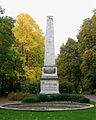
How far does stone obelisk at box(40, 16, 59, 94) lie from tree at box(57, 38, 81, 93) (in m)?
29.3

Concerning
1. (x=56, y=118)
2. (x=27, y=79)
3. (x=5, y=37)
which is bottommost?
(x=56, y=118)

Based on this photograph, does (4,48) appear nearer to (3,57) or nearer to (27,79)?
(3,57)

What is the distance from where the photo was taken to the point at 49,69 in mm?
35969

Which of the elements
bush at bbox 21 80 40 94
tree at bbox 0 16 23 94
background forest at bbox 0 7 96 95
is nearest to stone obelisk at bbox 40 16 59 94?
tree at bbox 0 16 23 94

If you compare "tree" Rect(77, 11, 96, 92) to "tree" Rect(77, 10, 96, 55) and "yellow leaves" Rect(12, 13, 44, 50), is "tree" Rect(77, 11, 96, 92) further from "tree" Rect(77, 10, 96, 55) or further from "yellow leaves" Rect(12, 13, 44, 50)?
"yellow leaves" Rect(12, 13, 44, 50)

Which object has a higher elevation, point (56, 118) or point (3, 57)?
point (3, 57)

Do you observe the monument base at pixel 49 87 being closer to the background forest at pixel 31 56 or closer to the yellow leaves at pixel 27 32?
the background forest at pixel 31 56

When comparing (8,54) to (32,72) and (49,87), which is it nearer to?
(49,87)

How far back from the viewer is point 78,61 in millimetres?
65500

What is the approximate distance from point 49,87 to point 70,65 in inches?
1227

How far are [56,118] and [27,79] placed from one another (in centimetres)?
3172

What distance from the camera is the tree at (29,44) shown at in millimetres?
49500

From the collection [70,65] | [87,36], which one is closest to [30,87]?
[87,36]

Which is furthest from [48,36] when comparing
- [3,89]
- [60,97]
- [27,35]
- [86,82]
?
[86,82]
